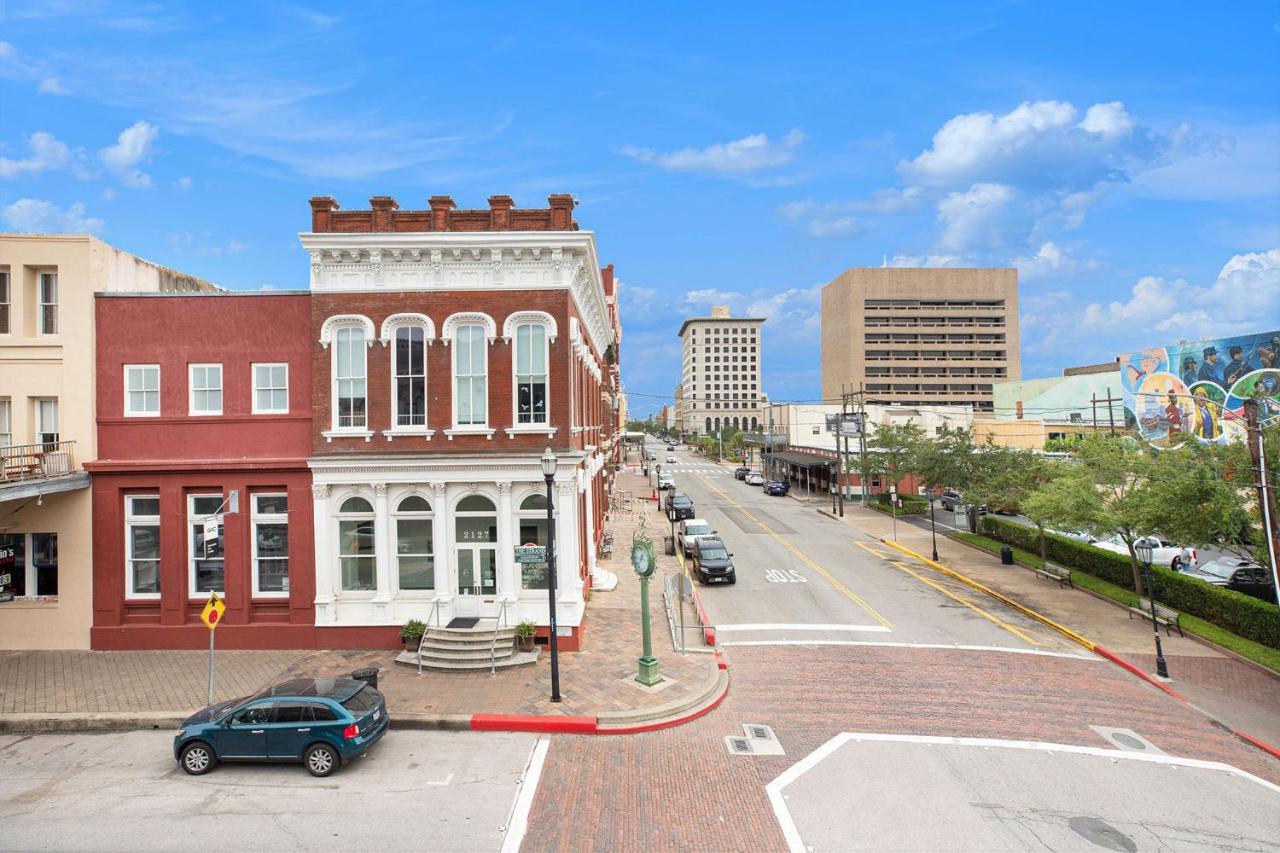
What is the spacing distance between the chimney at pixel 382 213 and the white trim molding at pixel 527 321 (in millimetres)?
3873

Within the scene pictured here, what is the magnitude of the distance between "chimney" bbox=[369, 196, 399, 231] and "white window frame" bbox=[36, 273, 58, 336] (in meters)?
9.00

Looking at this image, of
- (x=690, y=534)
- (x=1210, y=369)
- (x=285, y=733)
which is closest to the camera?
(x=285, y=733)

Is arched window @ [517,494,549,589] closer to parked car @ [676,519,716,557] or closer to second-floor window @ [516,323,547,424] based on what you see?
second-floor window @ [516,323,547,424]

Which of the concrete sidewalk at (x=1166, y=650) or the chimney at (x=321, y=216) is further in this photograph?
the chimney at (x=321, y=216)

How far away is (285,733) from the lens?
36.8ft

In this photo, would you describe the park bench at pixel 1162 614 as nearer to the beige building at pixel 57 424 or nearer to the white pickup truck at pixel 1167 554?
the white pickup truck at pixel 1167 554

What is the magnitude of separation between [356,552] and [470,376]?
559cm

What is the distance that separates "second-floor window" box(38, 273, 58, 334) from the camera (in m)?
17.5

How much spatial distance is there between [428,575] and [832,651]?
11.1 m

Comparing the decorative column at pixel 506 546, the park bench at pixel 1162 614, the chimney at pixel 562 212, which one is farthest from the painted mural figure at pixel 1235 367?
the decorative column at pixel 506 546

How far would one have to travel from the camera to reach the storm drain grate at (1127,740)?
12.5 metres

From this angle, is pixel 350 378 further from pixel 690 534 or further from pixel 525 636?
pixel 690 534

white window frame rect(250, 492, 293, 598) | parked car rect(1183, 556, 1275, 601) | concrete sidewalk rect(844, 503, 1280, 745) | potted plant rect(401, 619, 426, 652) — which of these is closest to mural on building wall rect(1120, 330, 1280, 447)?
parked car rect(1183, 556, 1275, 601)

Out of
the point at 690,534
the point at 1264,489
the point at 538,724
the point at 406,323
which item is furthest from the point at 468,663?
the point at 1264,489
